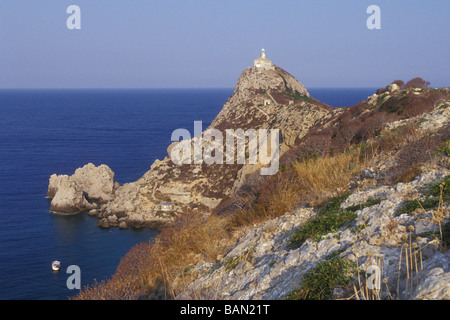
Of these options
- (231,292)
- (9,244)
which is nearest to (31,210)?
(9,244)

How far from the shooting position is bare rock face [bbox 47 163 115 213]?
49375 mm

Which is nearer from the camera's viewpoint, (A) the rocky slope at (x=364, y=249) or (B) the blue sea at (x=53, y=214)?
(A) the rocky slope at (x=364, y=249)

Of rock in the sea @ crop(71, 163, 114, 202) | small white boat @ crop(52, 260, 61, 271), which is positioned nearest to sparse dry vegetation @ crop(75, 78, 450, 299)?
small white boat @ crop(52, 260, 61, 271)

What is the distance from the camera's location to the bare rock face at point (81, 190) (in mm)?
49375

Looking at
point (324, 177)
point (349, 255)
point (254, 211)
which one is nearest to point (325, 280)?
point (349, 255)

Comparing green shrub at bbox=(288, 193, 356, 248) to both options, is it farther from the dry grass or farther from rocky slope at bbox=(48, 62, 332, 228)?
rocky slope at bbox=(48, 62, 332, 228)

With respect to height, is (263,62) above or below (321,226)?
above

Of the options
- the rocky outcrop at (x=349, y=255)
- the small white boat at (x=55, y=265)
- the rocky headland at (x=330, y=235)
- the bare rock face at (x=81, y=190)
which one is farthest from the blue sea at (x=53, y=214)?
the rocky outcrop at (x=349, y=255)

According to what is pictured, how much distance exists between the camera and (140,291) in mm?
10203

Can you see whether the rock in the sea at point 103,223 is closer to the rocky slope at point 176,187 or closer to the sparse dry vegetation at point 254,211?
the rocky slope at point 176,187

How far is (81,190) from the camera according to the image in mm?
52344

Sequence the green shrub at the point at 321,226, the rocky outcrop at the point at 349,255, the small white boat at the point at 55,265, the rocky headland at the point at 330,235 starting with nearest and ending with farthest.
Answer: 1. the rocky outcrop at the point at 349,255
2. the rocky headland at the point at 330,235
3. the green shrub at the point at 321,226
4. the small white boat at the point at 55,265

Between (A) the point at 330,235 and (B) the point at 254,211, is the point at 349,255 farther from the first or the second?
(B) the point at 254,211

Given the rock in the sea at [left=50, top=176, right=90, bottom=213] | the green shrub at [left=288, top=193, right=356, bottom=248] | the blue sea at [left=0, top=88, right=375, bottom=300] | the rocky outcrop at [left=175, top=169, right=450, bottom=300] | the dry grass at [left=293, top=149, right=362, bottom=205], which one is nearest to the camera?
the rocky outcrop at [left=175, top=169, right=450, bottom=300]
